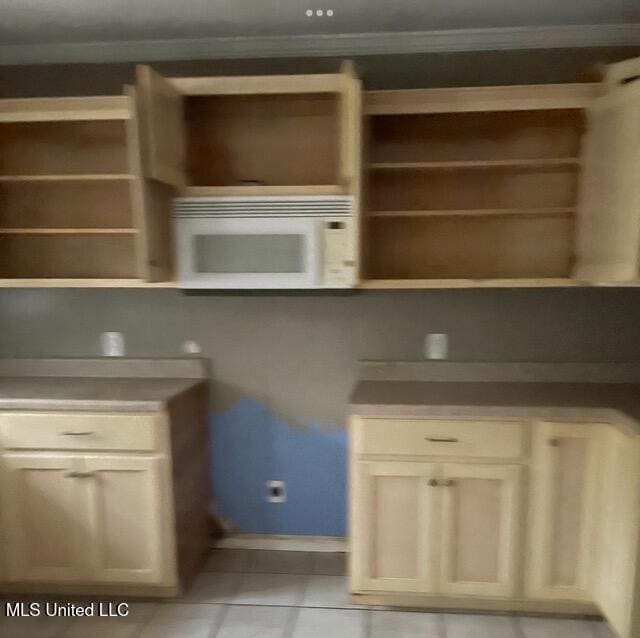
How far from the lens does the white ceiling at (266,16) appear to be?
2.09 m

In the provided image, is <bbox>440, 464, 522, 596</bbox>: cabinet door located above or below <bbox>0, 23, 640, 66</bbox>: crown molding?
below

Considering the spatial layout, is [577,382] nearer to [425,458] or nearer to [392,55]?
[425,458]

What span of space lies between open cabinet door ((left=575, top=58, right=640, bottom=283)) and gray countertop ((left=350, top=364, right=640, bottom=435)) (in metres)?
0.48

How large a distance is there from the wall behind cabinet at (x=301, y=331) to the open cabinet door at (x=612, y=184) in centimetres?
30

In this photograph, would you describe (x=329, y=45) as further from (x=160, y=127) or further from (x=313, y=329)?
(x=313, y=329)

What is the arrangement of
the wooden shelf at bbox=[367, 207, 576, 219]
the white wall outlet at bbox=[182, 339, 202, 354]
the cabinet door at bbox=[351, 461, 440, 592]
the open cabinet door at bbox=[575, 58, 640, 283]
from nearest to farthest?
the open cabinet door at bbox=[575, 58, 640, 283] → the cabinet door at bbox=[351, 461, 440, 592] → the wooden shelf at bbox=[367, 207, 576, 219] → the white wall outlet at bbox=[182, 339, 202, 354]

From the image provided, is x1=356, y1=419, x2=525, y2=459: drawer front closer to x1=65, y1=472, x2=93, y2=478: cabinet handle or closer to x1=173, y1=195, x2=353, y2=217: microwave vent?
x1=173, y1=195, x2=353, y2=217: microwave vent

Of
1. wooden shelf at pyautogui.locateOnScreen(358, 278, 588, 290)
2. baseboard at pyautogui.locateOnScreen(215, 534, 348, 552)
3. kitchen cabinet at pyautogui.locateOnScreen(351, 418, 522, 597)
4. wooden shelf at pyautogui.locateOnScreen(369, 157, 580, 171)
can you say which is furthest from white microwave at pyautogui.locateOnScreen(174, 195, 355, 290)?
baseboard at pyautogui.locateOnScreen(215, 534, 348, 552)

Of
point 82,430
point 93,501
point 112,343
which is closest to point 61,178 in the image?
point 112,343

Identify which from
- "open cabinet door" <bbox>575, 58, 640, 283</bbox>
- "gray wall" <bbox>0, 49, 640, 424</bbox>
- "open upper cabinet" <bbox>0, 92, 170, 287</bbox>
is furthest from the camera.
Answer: "open upper cabinet" <bbox>0, 92, 170, 287</bbox>

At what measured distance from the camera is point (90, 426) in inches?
87.8

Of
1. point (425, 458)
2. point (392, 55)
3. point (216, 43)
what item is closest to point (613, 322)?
point (425, 458)

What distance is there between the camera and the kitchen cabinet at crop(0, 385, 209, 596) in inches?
87.9

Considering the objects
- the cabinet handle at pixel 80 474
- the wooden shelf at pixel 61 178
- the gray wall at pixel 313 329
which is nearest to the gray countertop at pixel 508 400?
the gray wall at pixel 313 329
